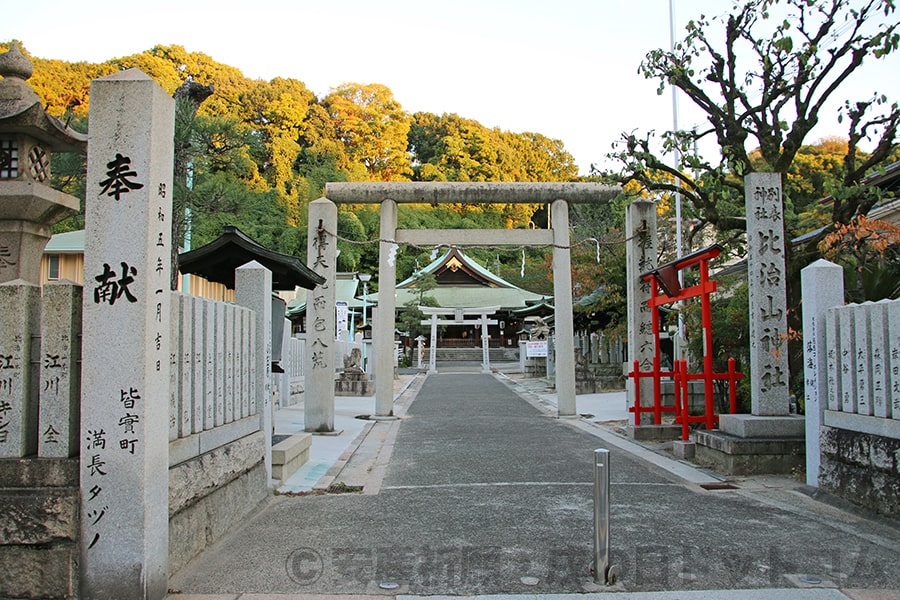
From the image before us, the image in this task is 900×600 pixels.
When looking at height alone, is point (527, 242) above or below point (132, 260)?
above

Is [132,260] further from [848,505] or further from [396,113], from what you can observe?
[396,113]

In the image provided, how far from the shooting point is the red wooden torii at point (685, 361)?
31.0ft

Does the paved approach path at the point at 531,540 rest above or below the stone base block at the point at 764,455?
below

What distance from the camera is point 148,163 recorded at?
4.21 meters

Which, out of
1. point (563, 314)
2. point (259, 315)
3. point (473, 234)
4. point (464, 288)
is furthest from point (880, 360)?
point (464, 288)

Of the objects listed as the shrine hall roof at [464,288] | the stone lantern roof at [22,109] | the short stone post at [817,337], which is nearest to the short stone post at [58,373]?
the stone lantern roof at [22,109]

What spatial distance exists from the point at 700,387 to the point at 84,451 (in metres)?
12.9

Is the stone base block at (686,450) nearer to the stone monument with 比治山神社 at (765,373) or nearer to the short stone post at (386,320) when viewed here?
the stone monument with 比治山神社 at (765,373)

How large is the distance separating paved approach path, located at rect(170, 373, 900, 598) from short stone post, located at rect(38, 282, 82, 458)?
1169 mm

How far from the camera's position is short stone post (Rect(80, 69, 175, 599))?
396 centimetres

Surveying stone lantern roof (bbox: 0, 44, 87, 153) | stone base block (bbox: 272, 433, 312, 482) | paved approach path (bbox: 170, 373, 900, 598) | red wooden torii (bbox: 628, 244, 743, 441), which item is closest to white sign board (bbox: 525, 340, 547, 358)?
red wooden torii (bbox: 628, 244, 743, 441)

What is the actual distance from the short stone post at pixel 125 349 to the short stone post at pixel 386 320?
34.2 feet

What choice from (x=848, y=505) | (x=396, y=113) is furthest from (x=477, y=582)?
(x=396, y=113)

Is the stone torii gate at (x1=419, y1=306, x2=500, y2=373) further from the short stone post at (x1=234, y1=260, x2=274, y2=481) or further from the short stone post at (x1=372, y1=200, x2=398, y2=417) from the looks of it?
the short stone post at (x1=234, y1=260, x2=274, y2=481)
